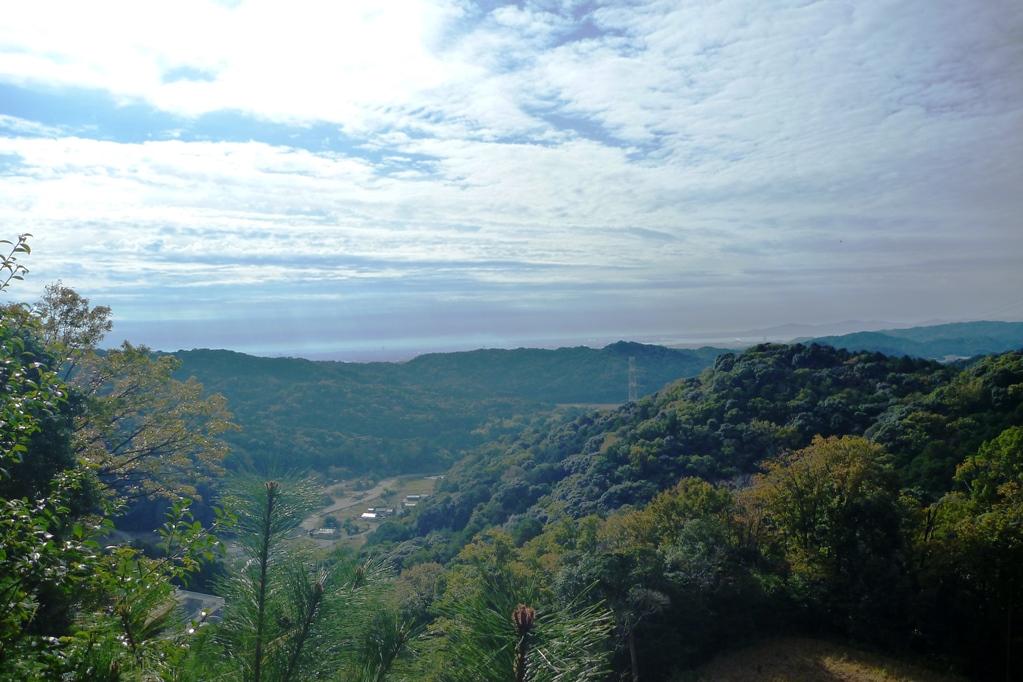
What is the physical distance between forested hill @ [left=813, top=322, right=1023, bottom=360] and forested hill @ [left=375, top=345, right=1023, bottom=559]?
27.2 m

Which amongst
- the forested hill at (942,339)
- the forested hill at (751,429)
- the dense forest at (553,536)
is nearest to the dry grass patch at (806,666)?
the dense forest at (553,536)

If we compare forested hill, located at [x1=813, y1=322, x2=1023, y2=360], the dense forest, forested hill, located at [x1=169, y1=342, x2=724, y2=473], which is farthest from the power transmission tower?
the dense forest

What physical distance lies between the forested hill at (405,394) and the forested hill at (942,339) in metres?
15.2

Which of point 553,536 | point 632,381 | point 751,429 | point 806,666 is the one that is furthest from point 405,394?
point 806,666

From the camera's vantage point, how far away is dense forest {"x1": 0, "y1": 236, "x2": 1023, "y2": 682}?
2.52m

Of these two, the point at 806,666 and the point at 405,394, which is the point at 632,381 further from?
the point at 806,666

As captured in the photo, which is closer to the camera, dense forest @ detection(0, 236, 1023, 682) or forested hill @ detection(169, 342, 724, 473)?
dense forest @ detection(0, 236, 1023, 682)

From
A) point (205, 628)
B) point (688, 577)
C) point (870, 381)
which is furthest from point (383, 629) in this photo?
point (870, 381)

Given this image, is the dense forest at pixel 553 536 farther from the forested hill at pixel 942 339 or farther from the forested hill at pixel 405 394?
the forested hill at pixel 942 339

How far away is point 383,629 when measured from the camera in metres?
3.00

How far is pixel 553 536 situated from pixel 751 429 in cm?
884

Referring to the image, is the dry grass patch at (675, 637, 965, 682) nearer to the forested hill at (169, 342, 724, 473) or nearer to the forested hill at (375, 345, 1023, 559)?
the forested hill at (375, 345, 1023, 559)

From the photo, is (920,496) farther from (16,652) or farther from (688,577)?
(16,652)

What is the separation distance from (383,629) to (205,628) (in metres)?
0.76
